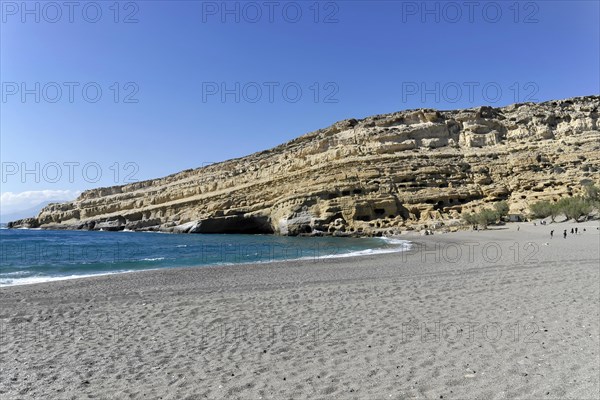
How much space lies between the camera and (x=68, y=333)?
7398 mm

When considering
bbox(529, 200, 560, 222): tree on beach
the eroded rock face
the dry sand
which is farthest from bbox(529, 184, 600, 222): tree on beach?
the dry sand

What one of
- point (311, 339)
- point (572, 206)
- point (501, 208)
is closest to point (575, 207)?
point (572, 206)

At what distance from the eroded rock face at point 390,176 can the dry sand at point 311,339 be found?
98.2ft

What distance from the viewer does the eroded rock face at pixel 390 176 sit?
4509 centimetres

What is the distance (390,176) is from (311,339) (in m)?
43.3

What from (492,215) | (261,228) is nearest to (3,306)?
(492,215)

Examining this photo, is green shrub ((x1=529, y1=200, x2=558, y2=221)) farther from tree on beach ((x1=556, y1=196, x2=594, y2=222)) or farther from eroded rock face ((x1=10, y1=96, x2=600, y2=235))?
eroded rock face ((x1=10, y1=96, x2=600, y2=235))

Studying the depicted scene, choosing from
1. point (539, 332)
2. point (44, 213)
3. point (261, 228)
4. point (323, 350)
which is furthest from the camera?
point (44, 213)

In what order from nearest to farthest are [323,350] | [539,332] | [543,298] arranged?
[323,350]
[539,332]
[543,298]

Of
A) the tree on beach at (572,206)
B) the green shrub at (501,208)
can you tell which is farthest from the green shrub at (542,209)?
the green shrub at (501,208)

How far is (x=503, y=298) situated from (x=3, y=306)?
1188cm

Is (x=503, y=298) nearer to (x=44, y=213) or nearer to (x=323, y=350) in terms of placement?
(x=323, y=350)

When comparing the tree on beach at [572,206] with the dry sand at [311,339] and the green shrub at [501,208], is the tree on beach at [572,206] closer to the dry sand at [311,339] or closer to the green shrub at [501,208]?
the green shrub at [501,208]

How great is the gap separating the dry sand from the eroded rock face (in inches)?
1178
